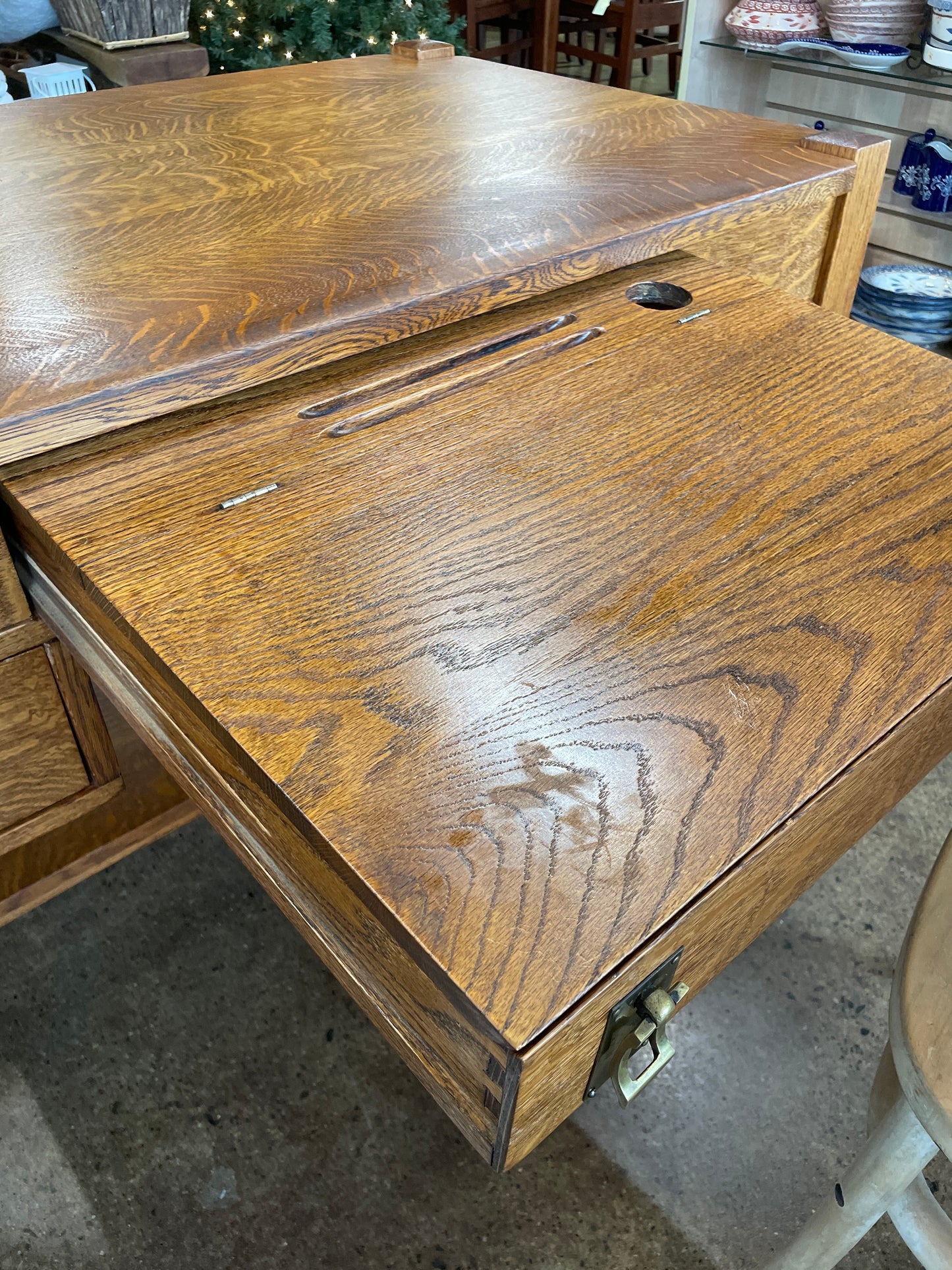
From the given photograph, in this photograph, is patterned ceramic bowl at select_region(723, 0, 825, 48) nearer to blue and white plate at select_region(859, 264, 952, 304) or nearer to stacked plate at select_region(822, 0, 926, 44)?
stacked plate at select_region(822, 0, 926, 44)

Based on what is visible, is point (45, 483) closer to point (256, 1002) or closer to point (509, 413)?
A: point (509, 413)

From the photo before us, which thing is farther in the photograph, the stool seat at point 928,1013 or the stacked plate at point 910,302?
the stacked plate at point 910,302

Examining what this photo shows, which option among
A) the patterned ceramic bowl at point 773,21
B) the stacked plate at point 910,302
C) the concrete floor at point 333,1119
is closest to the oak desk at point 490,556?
the concrete floor at point 333,1119

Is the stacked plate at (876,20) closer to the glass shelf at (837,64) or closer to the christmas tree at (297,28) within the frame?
the glass shelf at (837,64)

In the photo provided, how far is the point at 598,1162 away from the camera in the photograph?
854 mm

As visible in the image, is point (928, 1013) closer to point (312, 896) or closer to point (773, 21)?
point (312, 896)

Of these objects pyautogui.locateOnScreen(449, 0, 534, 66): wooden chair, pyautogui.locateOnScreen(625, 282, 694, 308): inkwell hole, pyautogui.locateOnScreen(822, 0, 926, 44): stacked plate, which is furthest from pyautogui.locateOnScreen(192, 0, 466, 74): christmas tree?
pyautogui.locateOnScreen(625, 282, 694, 308): inkwell hole

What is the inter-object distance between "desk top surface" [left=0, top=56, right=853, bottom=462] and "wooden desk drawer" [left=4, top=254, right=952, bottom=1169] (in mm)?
41

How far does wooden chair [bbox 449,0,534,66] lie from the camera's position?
10.9ft

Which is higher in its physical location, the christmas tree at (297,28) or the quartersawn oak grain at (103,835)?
the christmas tree at (297,28)

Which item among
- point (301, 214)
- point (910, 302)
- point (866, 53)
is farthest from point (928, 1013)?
point (866, 53)

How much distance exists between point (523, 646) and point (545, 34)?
3.83 metres

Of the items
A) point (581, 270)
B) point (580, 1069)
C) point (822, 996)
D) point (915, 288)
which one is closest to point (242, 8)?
point (915, 288)

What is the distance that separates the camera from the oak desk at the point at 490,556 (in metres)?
0.37
